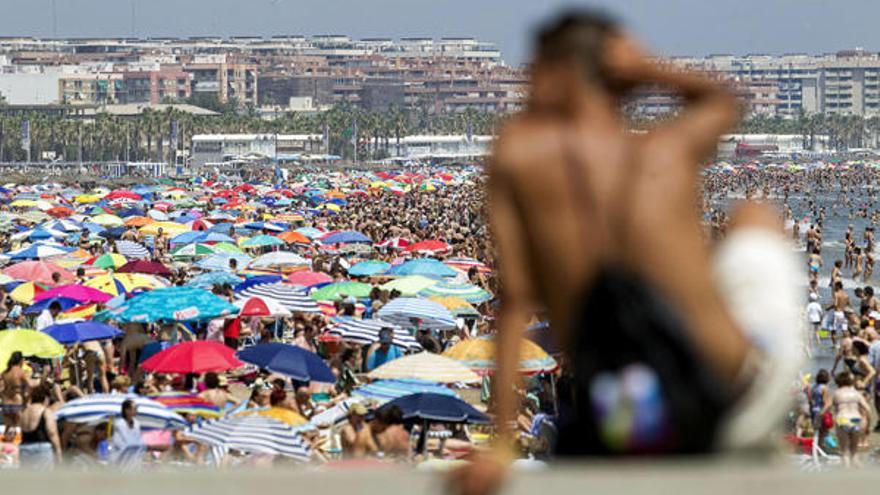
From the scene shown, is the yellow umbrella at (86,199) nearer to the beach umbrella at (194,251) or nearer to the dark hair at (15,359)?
the beach umbrella at (194,251)

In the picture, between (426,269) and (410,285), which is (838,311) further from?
(410,285)

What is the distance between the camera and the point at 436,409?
10789 millimetres

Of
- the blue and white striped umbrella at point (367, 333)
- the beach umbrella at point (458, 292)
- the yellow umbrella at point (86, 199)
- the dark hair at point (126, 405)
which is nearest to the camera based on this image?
the dark hair at point (126, 405)

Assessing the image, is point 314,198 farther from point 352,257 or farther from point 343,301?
point 343,301

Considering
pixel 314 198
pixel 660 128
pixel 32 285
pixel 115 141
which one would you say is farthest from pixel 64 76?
pixel 660 128

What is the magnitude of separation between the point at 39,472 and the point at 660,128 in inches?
42.0

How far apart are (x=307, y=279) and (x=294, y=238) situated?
1024cm

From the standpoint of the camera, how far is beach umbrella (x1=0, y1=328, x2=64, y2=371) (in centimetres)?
1334

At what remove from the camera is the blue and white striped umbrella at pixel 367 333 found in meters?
14.6

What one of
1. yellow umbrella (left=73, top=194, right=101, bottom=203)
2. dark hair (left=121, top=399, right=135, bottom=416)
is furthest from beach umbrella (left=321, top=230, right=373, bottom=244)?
dark hair (left=121, top=399, right=135, bottom=416)

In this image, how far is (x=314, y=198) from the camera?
60.2 m

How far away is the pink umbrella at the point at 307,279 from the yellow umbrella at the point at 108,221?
55.1 feet

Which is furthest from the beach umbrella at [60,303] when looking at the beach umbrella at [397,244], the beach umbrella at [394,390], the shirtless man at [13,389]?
the beach umbrella at [397,244]

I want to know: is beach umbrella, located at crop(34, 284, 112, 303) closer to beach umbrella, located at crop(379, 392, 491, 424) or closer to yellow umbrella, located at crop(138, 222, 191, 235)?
beach umbrella, located at crop(379, 392, 491, 424)
